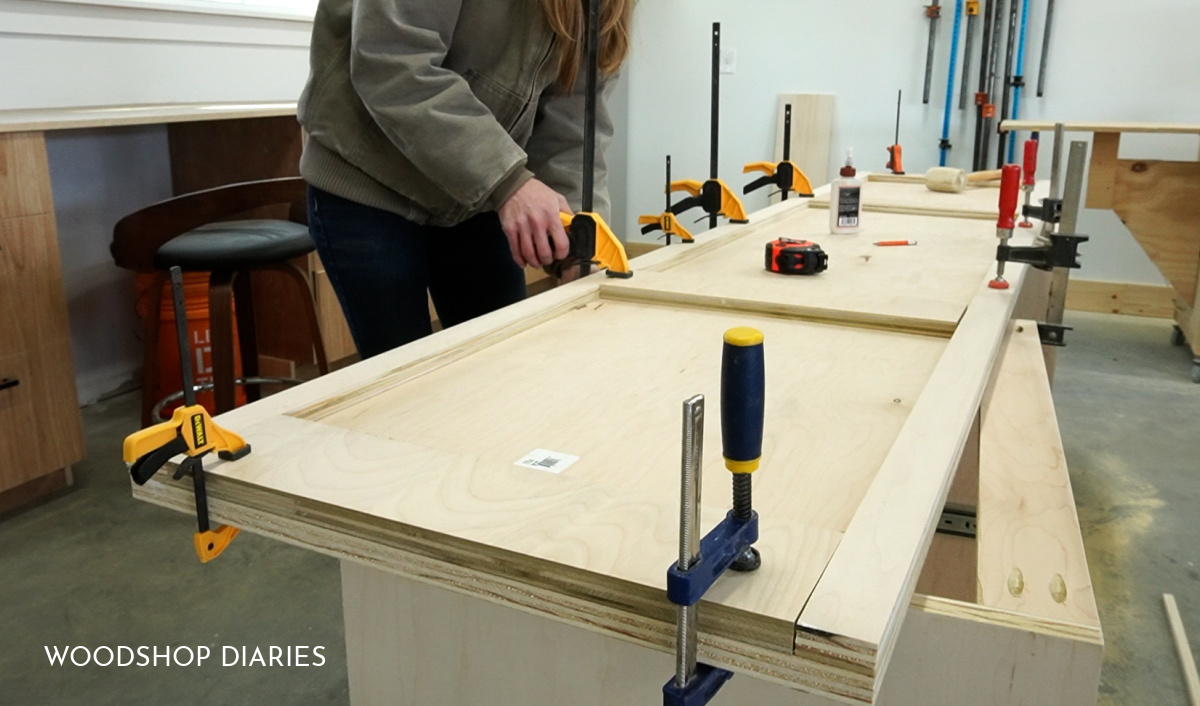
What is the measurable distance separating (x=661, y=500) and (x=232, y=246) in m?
1.86

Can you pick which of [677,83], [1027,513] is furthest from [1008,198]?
[677,83]

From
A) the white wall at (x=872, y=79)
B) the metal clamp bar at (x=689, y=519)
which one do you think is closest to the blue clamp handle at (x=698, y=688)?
the metal clamp bar at (x=689, y=519)

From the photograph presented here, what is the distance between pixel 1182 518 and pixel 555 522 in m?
2.09

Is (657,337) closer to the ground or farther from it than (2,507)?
farther from it

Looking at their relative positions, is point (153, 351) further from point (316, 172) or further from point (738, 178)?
point (738, 178)

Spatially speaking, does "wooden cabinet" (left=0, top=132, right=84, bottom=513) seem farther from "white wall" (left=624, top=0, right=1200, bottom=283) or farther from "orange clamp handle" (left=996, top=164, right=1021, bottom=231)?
"white wall" (left=624, top=0, right=1200, bottom=283)

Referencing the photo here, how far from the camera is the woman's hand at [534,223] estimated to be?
1.14 metres

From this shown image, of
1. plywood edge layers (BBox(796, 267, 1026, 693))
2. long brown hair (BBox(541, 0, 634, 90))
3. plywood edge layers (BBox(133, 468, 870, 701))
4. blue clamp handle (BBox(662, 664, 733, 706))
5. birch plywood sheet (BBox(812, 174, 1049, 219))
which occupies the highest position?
long brown hair (BBox(541, 0, 634, 90))

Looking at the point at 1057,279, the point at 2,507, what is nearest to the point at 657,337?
the point at 1057,279

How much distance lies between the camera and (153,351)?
7.47 feet

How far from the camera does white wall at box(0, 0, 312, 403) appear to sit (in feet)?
8.35

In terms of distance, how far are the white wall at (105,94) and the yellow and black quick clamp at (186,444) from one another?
230 cm

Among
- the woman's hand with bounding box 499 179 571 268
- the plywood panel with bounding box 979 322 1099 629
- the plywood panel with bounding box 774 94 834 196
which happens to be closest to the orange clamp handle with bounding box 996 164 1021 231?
the plywood panel with bounding box 979 322 1099 629

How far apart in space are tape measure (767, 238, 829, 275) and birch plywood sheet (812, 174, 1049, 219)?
655 millimetres
